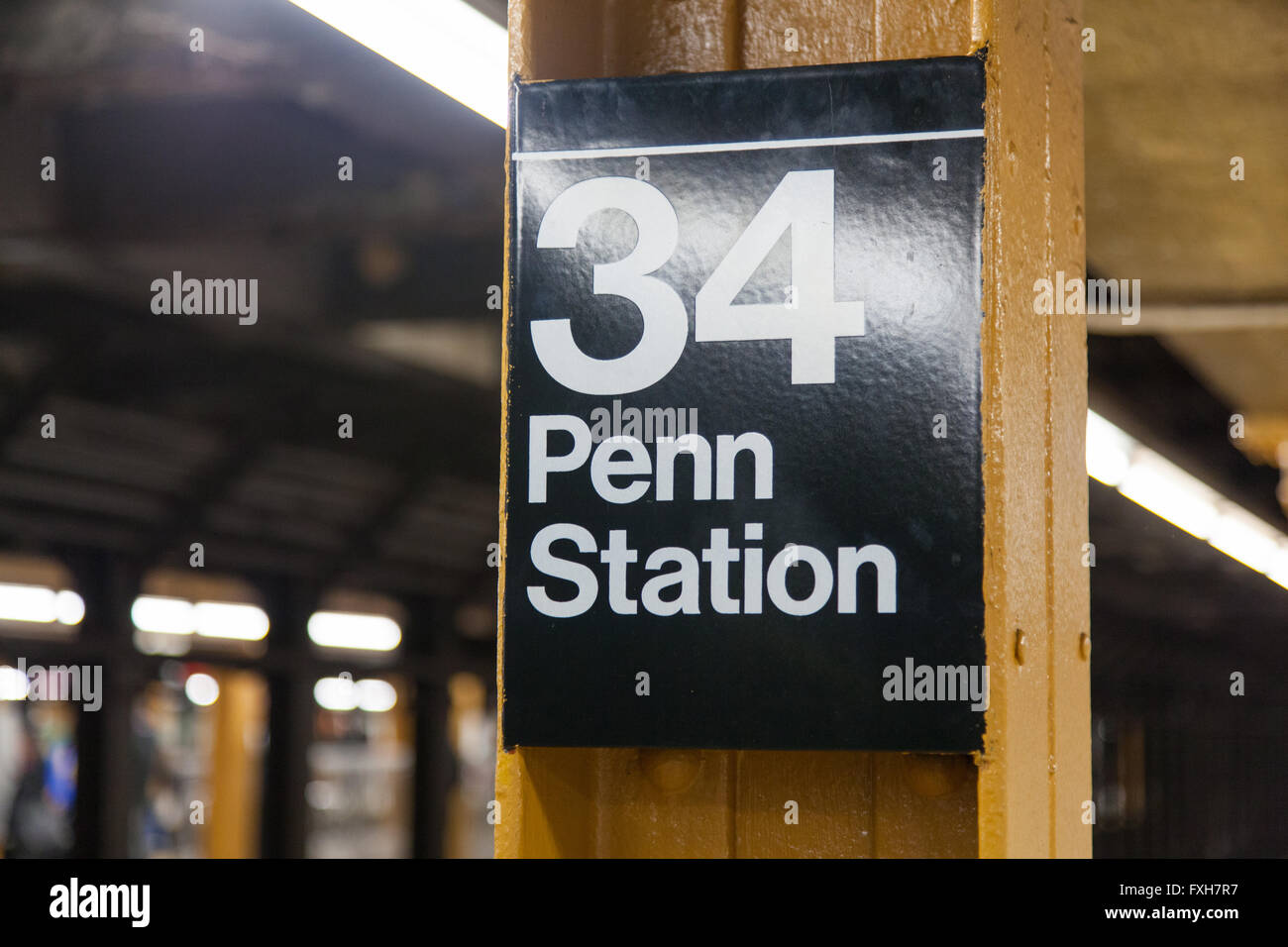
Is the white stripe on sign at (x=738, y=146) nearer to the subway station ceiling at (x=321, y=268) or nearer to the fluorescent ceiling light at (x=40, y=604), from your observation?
the subway station ceiling at (x=321, y=268)

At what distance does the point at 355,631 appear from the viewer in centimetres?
894

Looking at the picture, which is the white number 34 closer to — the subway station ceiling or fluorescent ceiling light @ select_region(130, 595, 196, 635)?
the subway station ceiling

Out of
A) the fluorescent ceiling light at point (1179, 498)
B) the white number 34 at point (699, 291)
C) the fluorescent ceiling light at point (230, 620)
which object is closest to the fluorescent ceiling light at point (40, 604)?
the fluorescent ceiling light at point (230, 620)

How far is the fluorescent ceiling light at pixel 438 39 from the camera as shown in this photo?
2225mm

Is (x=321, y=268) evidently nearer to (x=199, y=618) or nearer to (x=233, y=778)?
(x=199, y=618)

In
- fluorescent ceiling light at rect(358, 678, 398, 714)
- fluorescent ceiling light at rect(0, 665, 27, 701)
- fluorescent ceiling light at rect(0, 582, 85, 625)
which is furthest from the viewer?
fluorescent ceiling light at rect(358, 678, 398, 714)

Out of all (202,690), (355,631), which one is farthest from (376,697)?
(202,690)

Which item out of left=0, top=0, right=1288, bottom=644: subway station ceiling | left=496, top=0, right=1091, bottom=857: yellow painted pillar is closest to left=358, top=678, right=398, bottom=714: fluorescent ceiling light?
left=0, top=0, right=1288, bottom=644: subway station ceiling

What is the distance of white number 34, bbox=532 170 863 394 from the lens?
4.33 feet

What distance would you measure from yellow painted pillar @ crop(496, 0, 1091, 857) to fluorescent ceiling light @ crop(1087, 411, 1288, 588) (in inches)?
151

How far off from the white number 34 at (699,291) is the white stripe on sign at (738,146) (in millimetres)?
27

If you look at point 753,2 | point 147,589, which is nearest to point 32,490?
point 147,589

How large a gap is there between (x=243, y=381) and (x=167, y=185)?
2.36m

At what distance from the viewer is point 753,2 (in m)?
1.56
